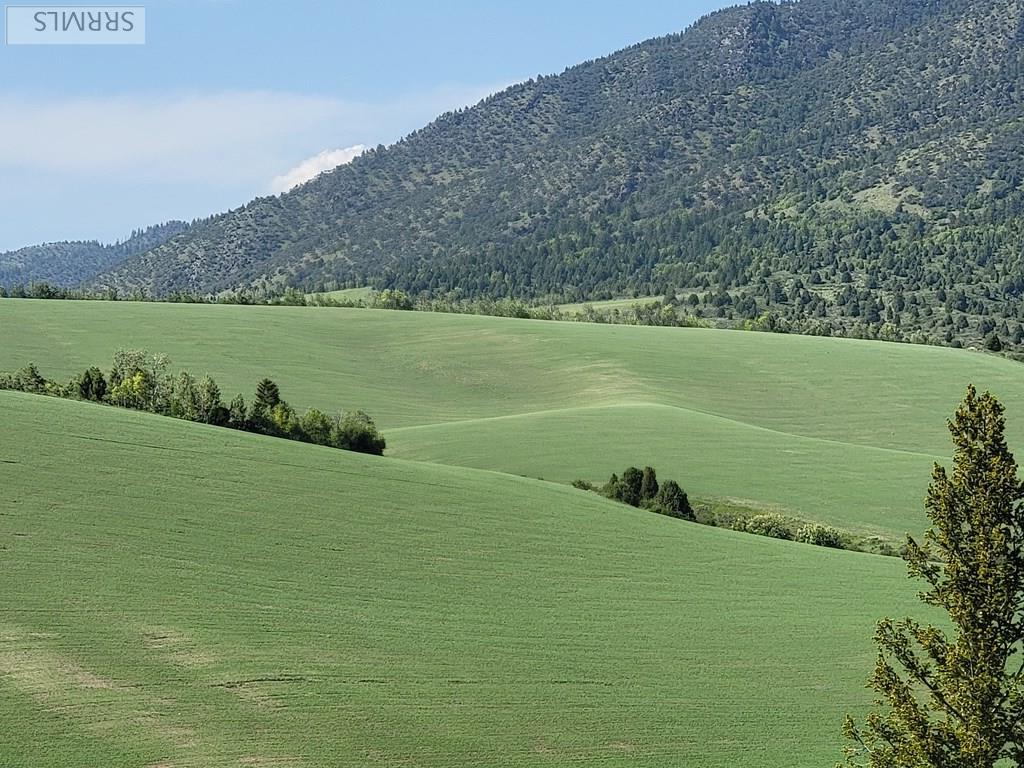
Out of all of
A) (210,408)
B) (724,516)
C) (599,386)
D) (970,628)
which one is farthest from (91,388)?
(970,628)

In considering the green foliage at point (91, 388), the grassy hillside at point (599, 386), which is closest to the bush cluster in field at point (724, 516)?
the grassy hillside at point (599, 386)

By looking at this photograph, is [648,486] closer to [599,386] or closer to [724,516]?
[724,516]

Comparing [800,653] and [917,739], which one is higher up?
[917,739]

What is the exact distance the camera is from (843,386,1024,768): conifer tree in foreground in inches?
854

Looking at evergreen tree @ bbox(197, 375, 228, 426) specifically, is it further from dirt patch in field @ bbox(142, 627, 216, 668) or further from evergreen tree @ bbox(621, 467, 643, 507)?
dirt patch in field @ bbox(142, 627, 216, 668)

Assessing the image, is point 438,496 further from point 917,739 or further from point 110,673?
point 917,739

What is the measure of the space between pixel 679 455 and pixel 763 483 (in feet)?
21.5

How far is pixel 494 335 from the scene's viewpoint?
129 metres

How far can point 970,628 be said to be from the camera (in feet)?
72.5

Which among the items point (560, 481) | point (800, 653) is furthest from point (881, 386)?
point (800, 653)

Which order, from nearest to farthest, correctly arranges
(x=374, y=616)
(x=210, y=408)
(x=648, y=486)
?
1. (x=374, y=616)
2. (x=648, y=486)
3. (x=210, y=408)

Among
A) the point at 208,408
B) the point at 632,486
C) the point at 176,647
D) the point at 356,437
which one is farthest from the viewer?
the point at 356,437

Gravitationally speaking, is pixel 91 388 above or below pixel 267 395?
above

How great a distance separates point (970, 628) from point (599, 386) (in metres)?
86.6
